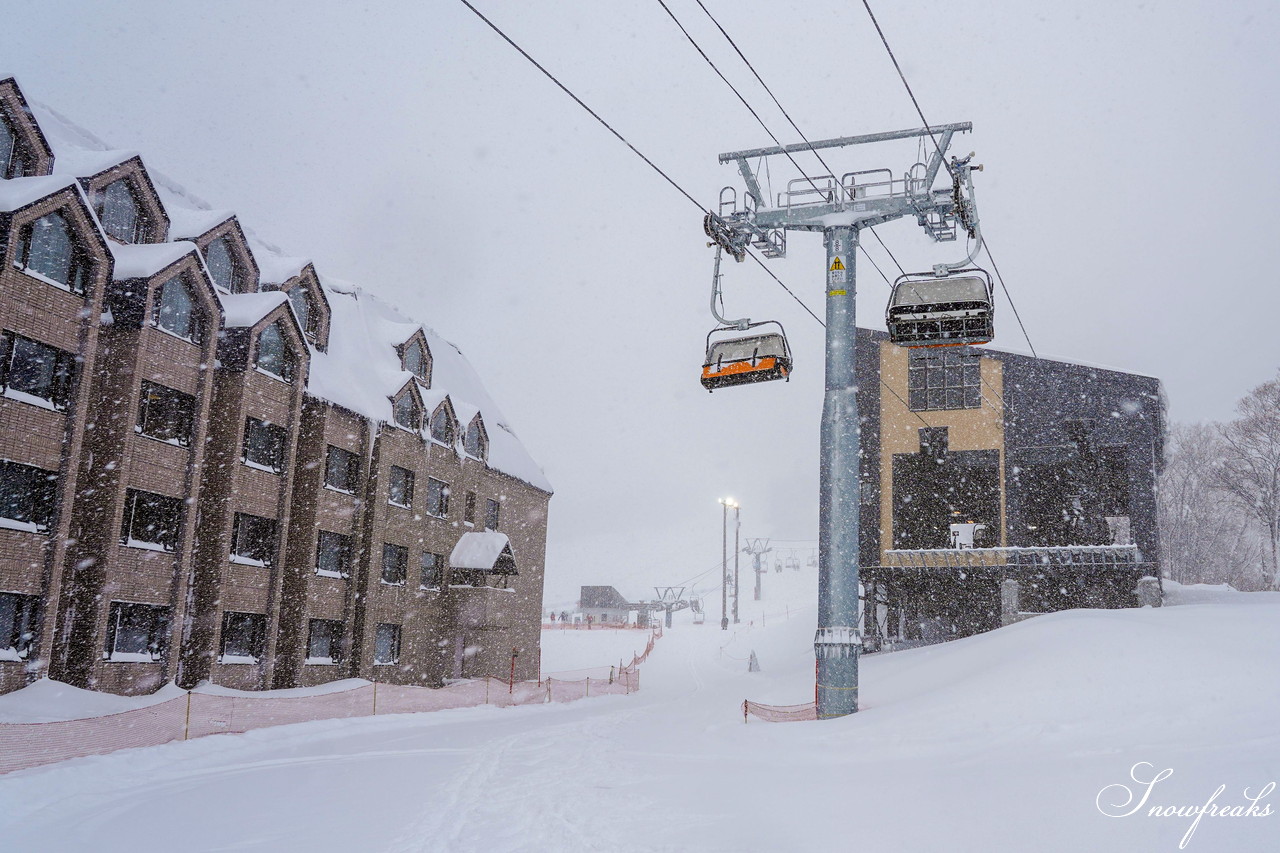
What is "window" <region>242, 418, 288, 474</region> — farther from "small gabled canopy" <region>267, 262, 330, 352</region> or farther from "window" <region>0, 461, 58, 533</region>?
"window" <region>0, 461, 58, 533</region>

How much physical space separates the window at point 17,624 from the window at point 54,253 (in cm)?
657

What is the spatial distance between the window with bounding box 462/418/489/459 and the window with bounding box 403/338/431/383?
266cm

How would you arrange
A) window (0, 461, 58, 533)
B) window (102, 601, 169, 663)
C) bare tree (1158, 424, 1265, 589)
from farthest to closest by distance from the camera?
bare tree (1158, 424, 1265, 589) < window (102, 601, 169, 663) < window (0, 461, 58, 533)

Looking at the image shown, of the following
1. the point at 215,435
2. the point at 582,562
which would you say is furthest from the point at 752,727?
the point at 582,562

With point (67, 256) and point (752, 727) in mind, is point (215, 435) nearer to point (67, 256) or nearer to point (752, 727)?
point (67, 256)

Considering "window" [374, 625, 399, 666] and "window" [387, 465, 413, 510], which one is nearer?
"window" [374, 625, 399, 666]

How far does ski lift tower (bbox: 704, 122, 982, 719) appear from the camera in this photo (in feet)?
46.5

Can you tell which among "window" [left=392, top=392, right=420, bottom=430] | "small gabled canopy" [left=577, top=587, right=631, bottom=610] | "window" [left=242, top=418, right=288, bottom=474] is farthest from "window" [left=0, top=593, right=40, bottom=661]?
"small gabled canopy" [left=577, top=587, right=631, bottom=610]

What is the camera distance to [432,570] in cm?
3250

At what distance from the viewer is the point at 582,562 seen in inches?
7505

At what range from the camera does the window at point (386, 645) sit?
2880 cm

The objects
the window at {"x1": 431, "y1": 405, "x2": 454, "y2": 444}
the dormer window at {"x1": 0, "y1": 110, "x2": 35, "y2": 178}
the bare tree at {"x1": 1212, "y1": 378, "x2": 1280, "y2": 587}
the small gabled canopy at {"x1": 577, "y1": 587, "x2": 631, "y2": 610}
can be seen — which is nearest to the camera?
the dormer window at {"x1": 0, "y1": 110, "x2": 35, "y2": 178}

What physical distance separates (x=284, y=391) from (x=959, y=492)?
2315 centimetres

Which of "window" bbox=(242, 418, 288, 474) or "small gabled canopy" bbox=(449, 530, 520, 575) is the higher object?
"window" bbox=(242, 418, 288, 474)
